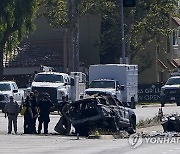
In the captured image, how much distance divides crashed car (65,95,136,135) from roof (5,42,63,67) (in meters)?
42.1

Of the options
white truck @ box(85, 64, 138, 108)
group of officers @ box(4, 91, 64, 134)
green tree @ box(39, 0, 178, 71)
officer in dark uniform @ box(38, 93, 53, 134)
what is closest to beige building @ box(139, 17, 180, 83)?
green tree @ box(39, 0, 178, 71)

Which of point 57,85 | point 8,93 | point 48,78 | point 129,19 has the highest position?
point 129,19

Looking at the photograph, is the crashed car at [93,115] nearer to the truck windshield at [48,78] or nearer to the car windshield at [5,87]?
the truck windshield at [48,78]

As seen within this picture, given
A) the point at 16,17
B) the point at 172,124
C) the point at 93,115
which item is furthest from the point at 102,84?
the point at 93,115

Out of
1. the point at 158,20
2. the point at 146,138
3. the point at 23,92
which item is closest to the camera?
the point at 146,138

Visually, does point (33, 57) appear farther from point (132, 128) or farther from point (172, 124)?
point (172, 124)

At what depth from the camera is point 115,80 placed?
164ft

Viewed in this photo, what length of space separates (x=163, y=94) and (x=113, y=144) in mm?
29997

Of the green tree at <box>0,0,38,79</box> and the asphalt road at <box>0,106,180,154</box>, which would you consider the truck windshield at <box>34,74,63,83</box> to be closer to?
the green tree at <box>0,0,38,79</box>

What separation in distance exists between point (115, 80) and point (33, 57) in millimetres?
26633

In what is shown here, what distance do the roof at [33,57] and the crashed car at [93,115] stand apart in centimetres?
4209

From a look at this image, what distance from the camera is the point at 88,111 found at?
30.8 meters

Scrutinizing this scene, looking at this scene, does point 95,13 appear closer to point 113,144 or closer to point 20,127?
point 20,127

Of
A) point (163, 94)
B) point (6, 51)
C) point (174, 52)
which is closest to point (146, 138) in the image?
point (163, 94)
